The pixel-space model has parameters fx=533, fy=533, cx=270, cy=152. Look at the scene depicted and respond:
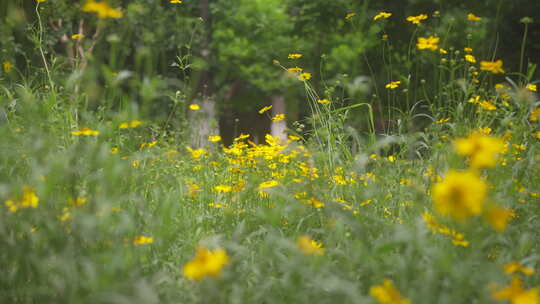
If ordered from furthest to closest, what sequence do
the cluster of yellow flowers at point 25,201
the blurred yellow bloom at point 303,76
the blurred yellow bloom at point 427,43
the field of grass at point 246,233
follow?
the blurred yellow bloom at point 303,76 → the blurred yellow bloom at point 427,43 → the cluster of yellow flowers at point 25,201 → the field of grass at point 246,233

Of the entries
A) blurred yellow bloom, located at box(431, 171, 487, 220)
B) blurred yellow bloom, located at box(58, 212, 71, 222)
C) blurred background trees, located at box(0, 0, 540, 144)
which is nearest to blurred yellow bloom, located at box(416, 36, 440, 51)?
blurred yellow bloom, located at box(431, 171, 487, 220)

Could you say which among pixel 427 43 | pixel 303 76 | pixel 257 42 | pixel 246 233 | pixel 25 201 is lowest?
pixel 257 42

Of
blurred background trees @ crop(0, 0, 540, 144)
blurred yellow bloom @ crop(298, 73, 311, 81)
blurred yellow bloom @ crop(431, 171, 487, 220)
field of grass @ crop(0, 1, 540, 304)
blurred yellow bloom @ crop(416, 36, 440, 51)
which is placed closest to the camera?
blurred yellow bloom @ crop(431, 171, 487, 220)

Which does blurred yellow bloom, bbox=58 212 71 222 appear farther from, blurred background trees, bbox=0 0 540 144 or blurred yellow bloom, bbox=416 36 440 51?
blurred background trees, bbox=0 0 540 144

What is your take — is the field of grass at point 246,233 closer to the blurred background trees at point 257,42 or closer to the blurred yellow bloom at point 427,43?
the blurred yellow bloom at point 427,43

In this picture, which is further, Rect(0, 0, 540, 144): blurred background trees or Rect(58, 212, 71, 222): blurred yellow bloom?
Rect(0, 0, 540, 144): blurred background trees

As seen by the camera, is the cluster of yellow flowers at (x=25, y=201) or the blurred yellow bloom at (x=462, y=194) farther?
the cluster of yellow flowers at (x=25, y=201)

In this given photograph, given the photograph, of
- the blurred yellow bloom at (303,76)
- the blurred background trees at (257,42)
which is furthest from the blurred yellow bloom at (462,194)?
the blurred background trees at (257,42)

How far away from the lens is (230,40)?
504 inches

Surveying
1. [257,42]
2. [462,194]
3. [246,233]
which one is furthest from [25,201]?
[257,42]

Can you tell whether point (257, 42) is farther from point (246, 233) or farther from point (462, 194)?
point (462, 194)

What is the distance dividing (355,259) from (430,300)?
32 cm

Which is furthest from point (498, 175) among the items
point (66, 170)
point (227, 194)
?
point (66, 170)

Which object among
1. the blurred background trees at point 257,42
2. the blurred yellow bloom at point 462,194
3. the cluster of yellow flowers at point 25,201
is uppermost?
the blurred yellow bloom at point 462,194
